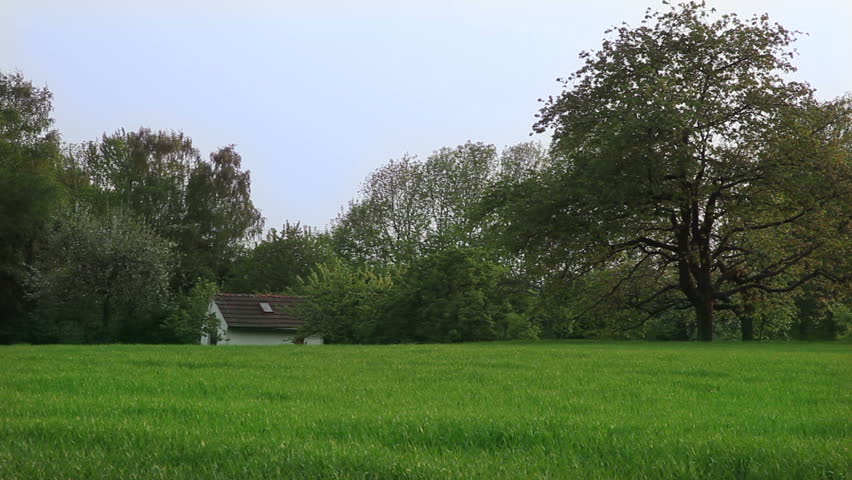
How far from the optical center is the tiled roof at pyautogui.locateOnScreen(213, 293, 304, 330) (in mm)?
53281

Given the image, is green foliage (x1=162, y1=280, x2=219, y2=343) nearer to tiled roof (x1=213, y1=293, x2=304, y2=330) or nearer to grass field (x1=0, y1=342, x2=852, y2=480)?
tiled roof (x1=213, y1=293, x2=304, y2=330)

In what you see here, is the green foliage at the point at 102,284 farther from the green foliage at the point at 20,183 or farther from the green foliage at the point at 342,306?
the green foliage at the point at 342,306

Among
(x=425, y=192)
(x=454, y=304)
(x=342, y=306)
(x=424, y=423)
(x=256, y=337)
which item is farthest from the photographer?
(x=425, y=192)

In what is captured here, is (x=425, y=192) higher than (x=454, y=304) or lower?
higher

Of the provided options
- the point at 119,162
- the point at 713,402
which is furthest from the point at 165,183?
the point at 713,402

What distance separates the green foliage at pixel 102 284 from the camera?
45438 mm

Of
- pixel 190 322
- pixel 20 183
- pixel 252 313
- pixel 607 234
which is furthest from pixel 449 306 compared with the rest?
pixel 20 183

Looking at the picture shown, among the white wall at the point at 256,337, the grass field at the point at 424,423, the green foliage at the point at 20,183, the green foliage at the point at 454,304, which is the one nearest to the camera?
the grass field at the point at 424,423

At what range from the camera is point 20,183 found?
48.4 m

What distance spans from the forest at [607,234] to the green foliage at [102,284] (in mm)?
88

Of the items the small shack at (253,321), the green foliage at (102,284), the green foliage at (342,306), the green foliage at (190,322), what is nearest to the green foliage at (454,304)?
the green foliage at (342,306)

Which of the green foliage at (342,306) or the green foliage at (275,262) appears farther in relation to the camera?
the green foliage at (275,262)

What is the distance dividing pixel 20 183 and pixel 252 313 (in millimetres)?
15196

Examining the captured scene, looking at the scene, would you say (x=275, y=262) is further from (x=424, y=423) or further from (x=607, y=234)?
(x=424, y=423)
